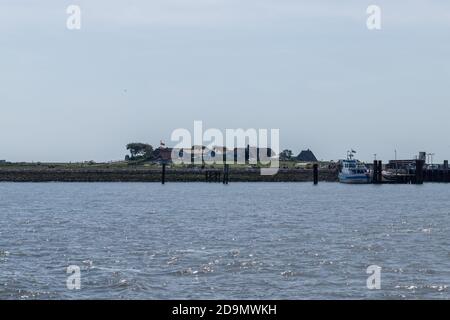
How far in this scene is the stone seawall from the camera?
187m

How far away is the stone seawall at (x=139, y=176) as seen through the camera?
612 feet

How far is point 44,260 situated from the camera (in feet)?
114

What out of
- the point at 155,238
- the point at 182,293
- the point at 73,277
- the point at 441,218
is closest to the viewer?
the point at 182,293

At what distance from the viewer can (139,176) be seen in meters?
186
